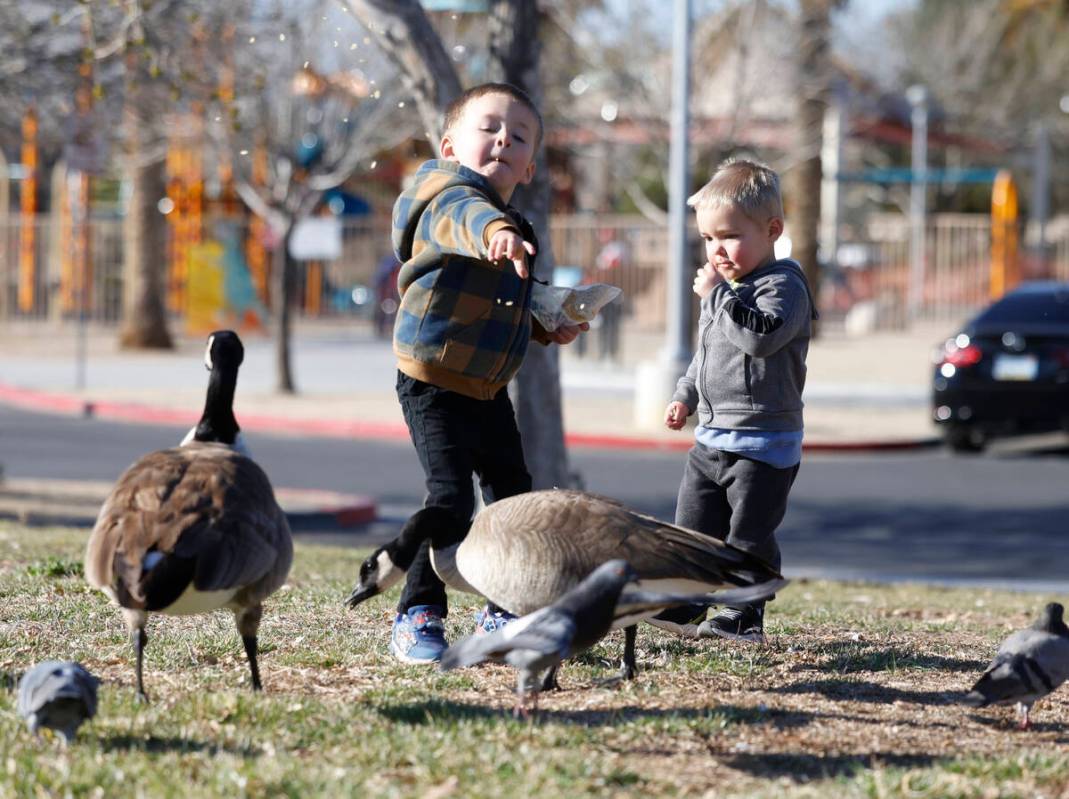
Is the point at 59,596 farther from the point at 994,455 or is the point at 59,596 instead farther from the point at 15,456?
the point at 994,455

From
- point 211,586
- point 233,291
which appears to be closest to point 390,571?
point 211,586

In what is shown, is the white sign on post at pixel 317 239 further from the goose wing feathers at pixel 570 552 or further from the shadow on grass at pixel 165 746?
the shadow on grass at pixel 165 746

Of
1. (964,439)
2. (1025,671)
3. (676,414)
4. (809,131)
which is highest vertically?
(809,131)

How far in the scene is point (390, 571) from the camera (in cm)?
459

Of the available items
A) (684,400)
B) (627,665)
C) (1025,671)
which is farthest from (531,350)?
(1025,671)

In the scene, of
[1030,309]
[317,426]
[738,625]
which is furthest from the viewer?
[317,426]

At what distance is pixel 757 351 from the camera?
5.29m

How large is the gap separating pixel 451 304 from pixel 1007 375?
1202 centimetres

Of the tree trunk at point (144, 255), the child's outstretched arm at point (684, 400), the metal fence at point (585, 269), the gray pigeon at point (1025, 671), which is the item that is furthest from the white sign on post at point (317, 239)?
the gray pigeon at point (1025, 671)

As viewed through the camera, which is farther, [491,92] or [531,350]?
[531,350]

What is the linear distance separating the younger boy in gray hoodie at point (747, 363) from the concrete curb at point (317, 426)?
9.91 m

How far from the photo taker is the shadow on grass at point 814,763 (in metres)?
3.99

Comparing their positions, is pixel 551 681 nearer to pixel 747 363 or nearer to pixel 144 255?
pixel 747 363

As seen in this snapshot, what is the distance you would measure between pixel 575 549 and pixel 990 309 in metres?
13.4
